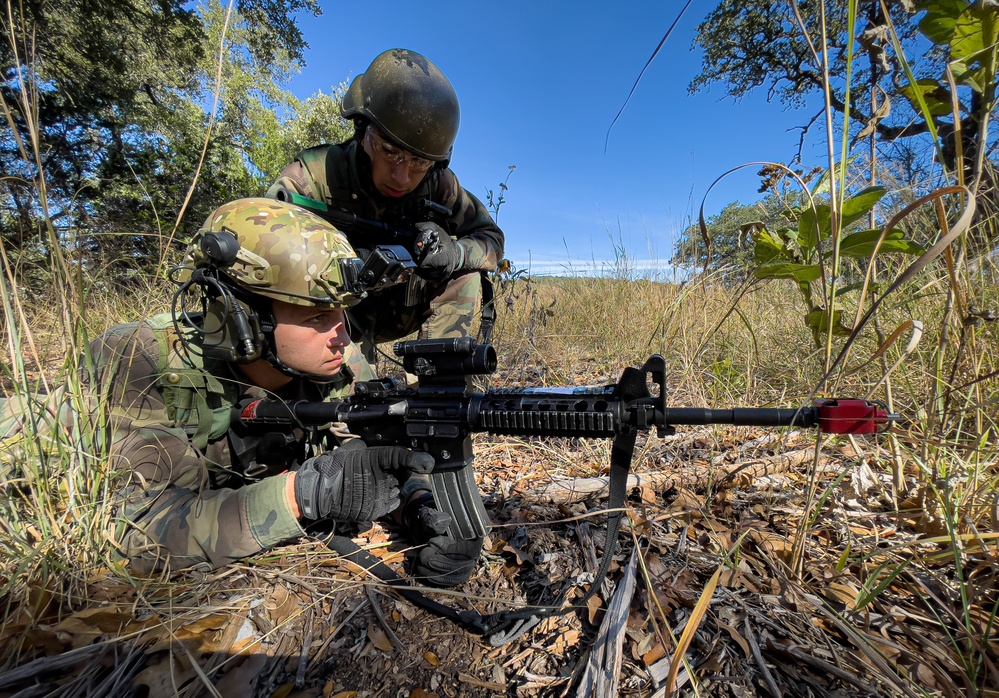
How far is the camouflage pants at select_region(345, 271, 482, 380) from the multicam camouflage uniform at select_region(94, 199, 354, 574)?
4.41 feet

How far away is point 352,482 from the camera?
1873 mm

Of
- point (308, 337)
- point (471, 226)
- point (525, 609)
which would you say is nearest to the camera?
point (525, 609)

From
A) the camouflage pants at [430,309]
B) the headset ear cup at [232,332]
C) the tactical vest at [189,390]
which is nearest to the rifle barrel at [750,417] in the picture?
the headset ear cup at [232,332]

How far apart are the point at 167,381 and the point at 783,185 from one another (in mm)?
2586

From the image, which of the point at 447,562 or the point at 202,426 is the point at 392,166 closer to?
the point at 202,426

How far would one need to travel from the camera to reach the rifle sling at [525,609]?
1525 millimetres

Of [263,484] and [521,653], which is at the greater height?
[263,484]

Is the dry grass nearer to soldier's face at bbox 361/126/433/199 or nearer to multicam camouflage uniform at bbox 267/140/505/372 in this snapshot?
multicam camouflage uniform at bbox 267/140/505/372

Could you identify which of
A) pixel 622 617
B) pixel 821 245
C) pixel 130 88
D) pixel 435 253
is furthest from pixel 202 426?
pixel 130 88

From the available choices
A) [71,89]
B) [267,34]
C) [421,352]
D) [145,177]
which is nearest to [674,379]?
[421,352]

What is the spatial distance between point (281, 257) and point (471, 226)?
229cm

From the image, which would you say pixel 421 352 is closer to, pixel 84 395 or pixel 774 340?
pixel 84 395

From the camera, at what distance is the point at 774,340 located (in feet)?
10.6

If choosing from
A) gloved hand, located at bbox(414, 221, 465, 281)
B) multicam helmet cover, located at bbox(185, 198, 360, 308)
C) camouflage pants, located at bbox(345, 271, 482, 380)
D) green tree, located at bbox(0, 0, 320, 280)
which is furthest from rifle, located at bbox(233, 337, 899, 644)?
green tree, located at bbox(0, 0, 320, 280)
